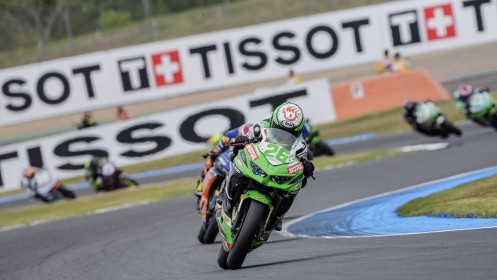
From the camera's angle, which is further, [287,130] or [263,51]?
[263,51]

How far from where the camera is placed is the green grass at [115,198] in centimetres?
1948

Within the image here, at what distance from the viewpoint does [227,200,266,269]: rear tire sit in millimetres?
7965

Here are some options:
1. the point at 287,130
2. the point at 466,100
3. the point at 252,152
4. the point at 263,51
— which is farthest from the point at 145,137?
the point at 252,152

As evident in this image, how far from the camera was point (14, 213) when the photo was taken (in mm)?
21109

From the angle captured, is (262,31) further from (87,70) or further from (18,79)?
Answer: (18,79)

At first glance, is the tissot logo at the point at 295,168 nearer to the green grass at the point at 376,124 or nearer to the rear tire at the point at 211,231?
the rear tire at the point at 211,231

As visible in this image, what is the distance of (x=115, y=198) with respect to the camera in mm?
21000

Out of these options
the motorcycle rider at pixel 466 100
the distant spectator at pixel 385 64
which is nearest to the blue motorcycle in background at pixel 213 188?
the motorcycle rider at pixel 466 100

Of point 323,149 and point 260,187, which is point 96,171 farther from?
point 260,187

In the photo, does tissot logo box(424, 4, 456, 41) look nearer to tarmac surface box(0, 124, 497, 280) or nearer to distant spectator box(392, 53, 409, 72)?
distant spectator box(392, 53, 409, 72)

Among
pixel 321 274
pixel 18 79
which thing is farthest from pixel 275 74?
pixel 321 274

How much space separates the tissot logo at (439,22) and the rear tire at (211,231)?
22172 millimetres

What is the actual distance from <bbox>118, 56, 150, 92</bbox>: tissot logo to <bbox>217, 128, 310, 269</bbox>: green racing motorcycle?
23406 mm

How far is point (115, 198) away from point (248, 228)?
527 inches
